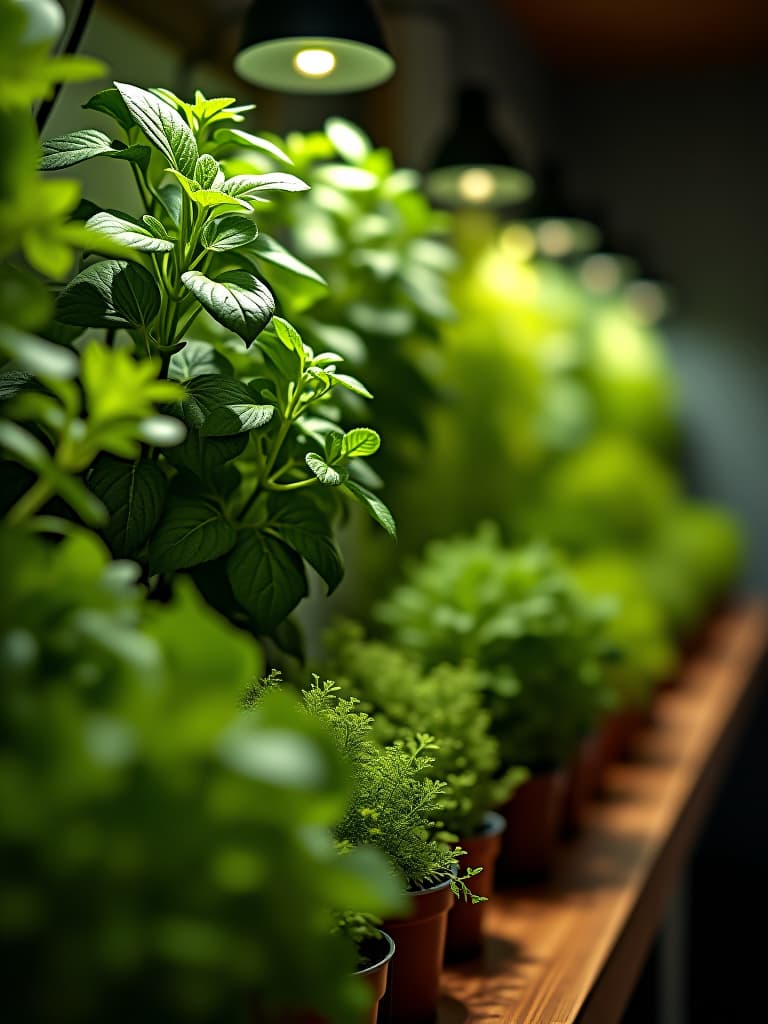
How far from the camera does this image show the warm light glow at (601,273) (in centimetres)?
332

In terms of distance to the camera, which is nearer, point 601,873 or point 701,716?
point 601,873

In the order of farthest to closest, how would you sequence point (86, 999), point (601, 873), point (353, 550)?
point (353, 550) → point (601, 873) → point (86, 999)

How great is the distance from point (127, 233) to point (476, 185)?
1.27 m

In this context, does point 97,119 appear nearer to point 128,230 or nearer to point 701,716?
point 128,230

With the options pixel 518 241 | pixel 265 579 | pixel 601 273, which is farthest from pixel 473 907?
pixel 601 273

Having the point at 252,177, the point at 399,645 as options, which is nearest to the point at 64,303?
the point at 252,177

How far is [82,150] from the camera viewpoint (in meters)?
0.82

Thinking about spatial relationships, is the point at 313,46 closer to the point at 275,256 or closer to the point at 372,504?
the point at 275,256

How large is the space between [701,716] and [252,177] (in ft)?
5.46

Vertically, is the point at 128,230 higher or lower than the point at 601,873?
higher

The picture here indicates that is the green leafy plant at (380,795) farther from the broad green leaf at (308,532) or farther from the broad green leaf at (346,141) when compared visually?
the broad green leaf at (346,141)

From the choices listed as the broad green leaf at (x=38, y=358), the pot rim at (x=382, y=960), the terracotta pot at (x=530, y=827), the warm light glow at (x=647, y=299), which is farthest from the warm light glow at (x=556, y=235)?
the broad green leaf at (x=38, y=358)

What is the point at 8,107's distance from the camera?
60 cm

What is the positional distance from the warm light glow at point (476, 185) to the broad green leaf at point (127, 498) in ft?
4.06
